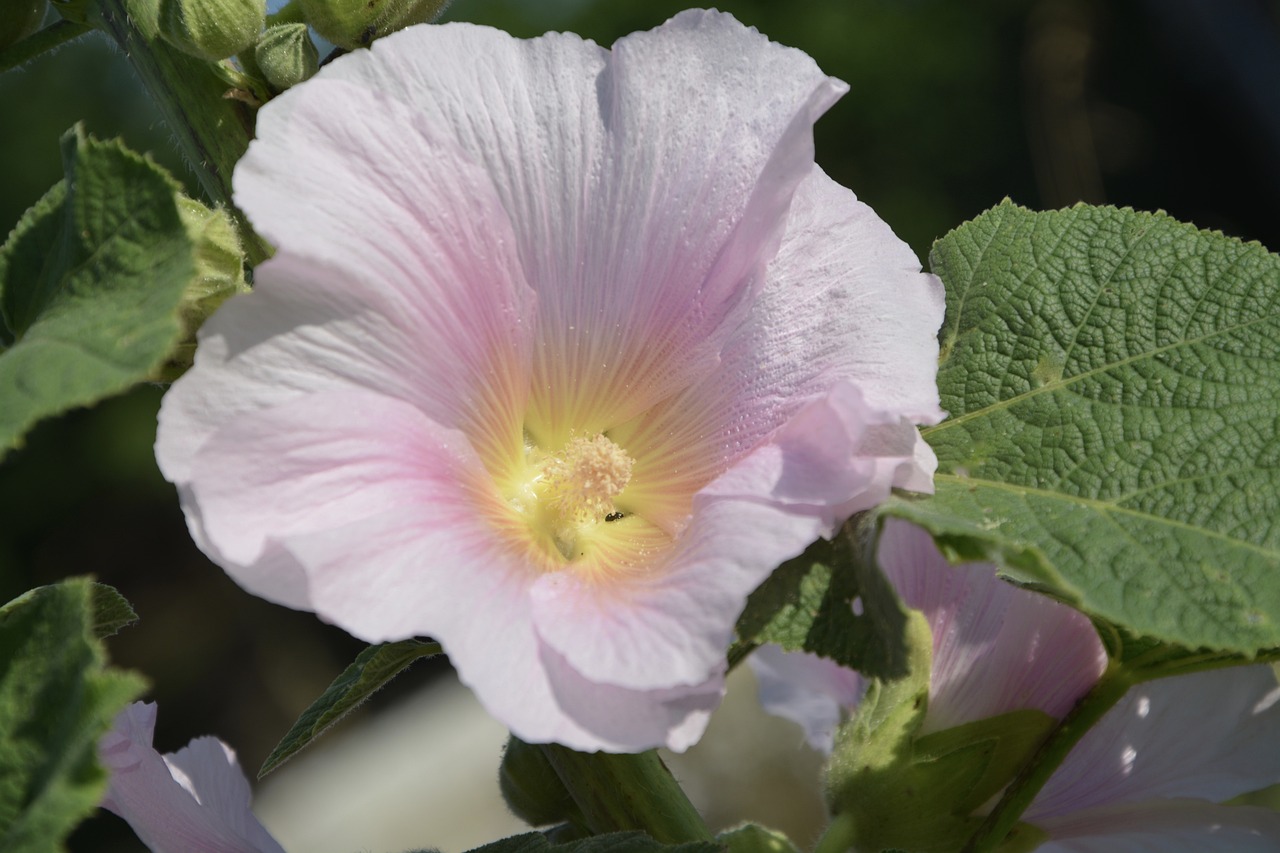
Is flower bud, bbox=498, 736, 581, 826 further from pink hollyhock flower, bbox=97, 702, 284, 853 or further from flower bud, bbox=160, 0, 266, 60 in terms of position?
flower bud, bbox=160, 0, 266, 60

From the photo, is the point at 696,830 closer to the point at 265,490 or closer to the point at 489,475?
the point at 489,475

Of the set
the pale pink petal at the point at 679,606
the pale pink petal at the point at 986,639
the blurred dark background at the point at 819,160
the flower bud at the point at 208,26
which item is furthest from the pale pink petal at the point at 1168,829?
the blurred dark background at the point at 819,160

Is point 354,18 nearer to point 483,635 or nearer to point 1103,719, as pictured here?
point 483,635

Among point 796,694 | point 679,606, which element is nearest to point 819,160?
point 796,694

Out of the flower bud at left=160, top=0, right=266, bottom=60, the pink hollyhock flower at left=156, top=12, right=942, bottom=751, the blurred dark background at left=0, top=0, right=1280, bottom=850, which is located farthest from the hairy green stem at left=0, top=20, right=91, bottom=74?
the blurred dark background at left=0, top=0, right=1280, bottom=850

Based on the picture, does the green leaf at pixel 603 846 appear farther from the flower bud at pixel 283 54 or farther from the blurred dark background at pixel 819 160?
the blurred dark background at pixel 819 160

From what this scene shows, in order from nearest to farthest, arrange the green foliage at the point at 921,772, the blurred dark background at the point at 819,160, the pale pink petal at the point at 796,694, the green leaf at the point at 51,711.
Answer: the green leaf at the point at 51,711 < the green foliage at the point at 921,772 < the pale pink petal at the point at 796,694 < the blurred dark background at the point at 819,160
